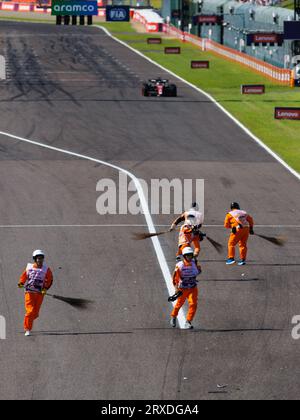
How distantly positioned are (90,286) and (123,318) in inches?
105

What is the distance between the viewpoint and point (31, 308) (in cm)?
2267

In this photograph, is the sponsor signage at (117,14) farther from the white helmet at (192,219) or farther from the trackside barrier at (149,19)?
the white helmet at (192,219)

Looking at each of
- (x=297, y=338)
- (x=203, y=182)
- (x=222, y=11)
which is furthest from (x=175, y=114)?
(x=222, y=11)

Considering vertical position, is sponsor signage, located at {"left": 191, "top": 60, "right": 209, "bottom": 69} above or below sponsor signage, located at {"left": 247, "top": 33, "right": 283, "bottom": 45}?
below

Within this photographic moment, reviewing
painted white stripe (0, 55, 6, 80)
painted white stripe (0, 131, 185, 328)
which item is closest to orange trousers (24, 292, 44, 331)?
painted white stripe (0, 131, 185, 328)

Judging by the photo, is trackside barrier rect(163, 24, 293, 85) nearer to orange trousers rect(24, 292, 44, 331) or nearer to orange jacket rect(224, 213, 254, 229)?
orange jacket rect(224, 213, 254, 229)

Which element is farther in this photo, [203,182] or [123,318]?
[203,182]

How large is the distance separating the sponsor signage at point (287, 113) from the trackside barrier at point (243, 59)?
1521 centimetres

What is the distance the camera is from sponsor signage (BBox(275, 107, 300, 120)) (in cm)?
5659

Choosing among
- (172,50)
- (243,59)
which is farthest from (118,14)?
(243,59)

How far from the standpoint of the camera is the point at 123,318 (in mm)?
23969

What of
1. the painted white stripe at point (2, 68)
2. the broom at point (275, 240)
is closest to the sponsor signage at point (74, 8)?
the painted white stripe at point (2, 68)

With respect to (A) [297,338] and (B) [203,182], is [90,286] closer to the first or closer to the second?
(A) [297,338]

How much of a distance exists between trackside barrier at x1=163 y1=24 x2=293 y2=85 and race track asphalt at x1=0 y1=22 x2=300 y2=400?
42.2 ft
